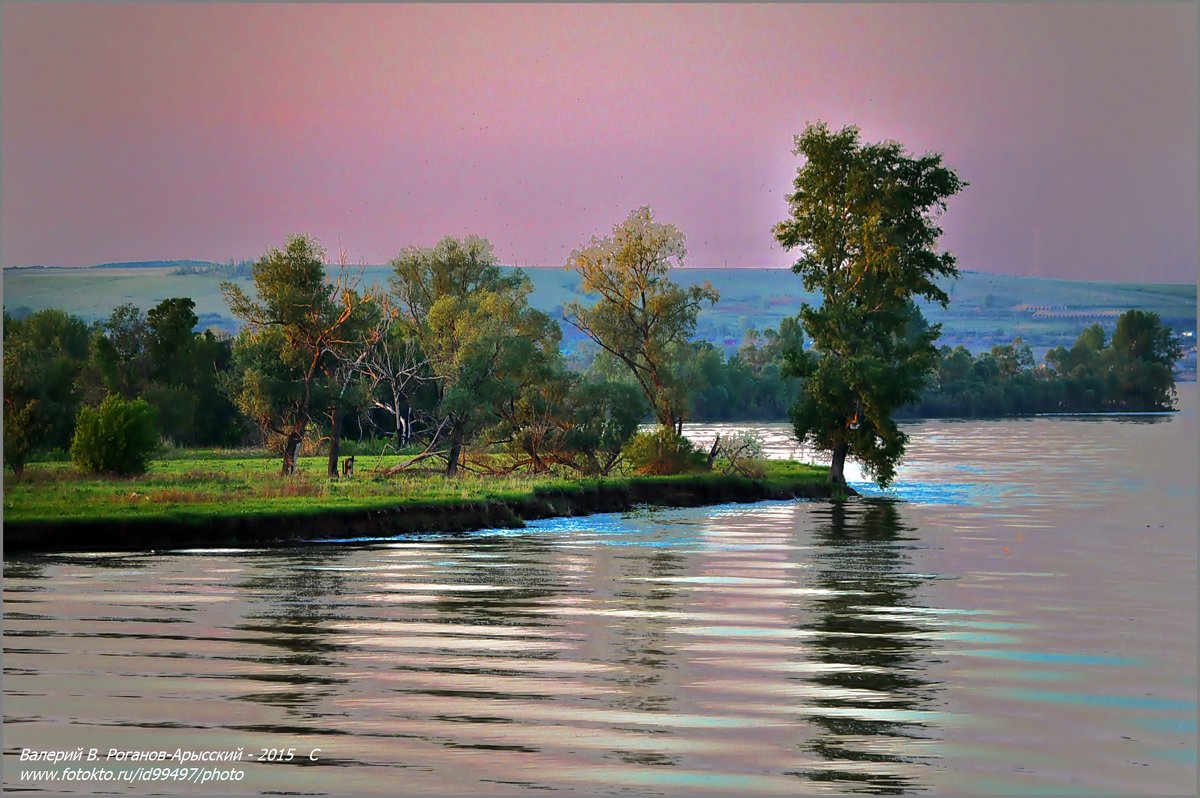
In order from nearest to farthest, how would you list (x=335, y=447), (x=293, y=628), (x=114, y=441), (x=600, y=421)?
(x=293, y=628)
(x=114, y=441)
(x=335, y=447)
(x=600, y=421)

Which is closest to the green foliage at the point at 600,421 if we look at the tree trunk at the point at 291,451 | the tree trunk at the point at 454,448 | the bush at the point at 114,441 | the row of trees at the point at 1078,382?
the tree trunk at the point at 454,448

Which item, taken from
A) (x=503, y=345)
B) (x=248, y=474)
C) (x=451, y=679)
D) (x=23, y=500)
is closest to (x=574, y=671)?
(x=451, y=679)

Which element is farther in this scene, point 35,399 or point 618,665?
point 35,399

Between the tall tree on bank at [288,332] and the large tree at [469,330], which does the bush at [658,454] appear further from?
the tall tree on bank at [288,332]

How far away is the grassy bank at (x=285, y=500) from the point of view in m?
37.2

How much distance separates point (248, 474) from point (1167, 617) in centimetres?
3250

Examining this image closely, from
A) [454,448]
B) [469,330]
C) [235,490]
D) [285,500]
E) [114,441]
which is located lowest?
[285,500]

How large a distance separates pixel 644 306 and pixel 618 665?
43263 mm

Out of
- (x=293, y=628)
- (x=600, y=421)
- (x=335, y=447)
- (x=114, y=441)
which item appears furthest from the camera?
(x=600, y=421)

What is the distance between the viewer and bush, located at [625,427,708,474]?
5959cm

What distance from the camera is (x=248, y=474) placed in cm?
5216

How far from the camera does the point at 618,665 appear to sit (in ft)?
73.7

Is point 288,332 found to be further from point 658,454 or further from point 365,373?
point 658,454

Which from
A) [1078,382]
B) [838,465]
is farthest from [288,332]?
[1078,382]
